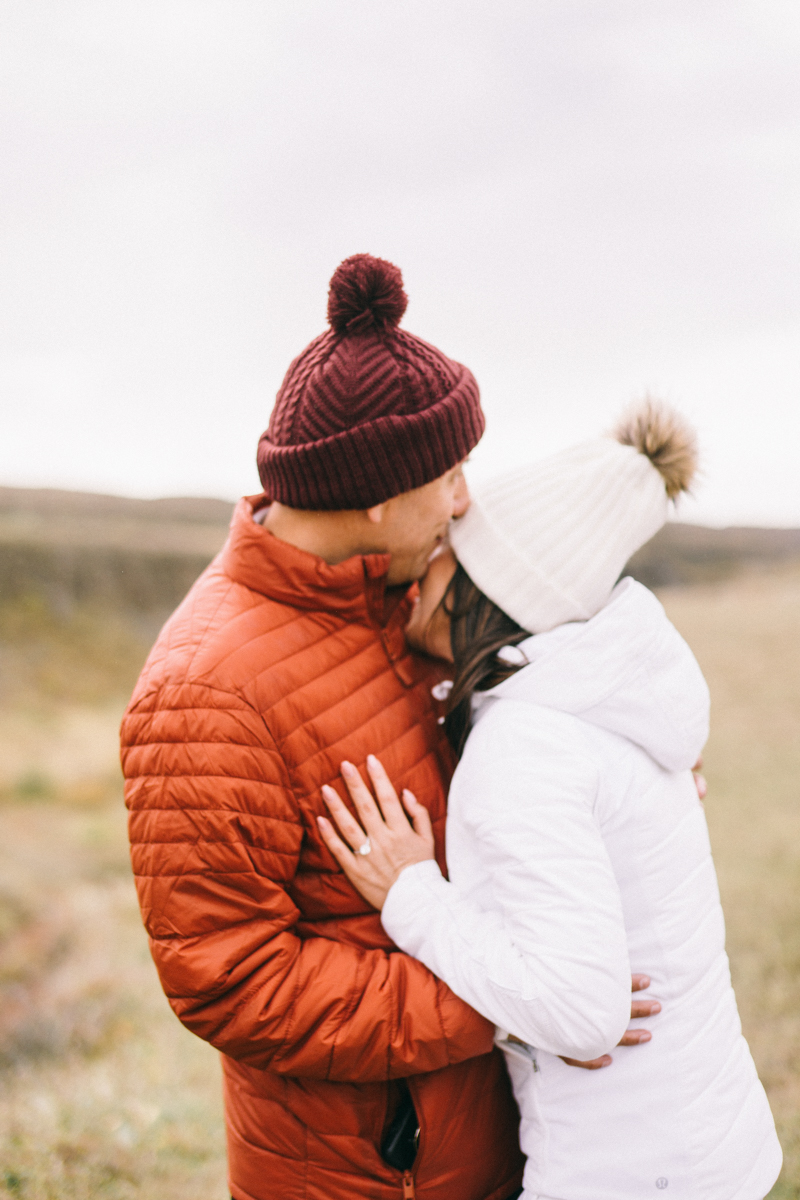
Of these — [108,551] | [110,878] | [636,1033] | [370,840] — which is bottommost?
[108,551]

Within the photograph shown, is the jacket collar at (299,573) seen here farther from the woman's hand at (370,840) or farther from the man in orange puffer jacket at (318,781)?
the woman's hand at (370,840)

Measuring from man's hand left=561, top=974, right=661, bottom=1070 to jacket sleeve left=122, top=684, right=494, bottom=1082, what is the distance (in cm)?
21

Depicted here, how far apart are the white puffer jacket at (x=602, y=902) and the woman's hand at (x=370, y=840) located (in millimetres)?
37

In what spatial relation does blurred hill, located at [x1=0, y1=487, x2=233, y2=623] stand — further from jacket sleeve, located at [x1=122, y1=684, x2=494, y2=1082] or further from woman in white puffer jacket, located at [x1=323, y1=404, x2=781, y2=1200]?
woman in white puffer jacket, located at [x1=323, y1=404, x2=781, y2=1200]

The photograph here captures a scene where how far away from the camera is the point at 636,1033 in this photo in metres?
1.72

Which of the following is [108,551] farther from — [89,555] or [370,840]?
[370,840]

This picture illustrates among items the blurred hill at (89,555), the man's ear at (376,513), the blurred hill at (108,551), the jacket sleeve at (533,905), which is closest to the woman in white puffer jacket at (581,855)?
the jacket sleeve at (533,905)

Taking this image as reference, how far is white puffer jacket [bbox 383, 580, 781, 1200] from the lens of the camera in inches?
62.2

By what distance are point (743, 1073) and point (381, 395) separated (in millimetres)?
1633

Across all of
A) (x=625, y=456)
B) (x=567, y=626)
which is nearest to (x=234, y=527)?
(x=567, y=626)

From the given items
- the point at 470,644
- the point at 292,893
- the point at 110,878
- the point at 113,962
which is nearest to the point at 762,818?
the point at 110,878

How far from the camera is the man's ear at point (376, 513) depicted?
1.92m

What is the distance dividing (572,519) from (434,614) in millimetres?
397

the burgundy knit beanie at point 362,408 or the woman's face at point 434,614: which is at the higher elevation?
the burgundy knit beanie at point 362,408
